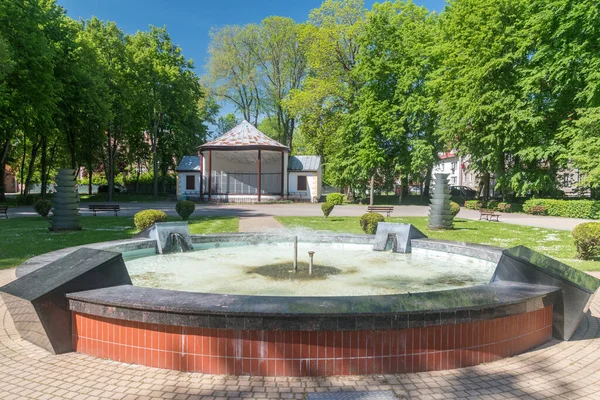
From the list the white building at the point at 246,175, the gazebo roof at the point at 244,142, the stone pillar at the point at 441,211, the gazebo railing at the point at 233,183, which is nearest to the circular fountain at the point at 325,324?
the stone pillar at the point at 441,211

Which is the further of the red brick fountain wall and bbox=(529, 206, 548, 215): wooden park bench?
bbox=(529, 206, 548, 215): wooden park bench

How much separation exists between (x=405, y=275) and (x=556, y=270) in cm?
284

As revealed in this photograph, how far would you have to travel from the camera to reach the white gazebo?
36062 mm

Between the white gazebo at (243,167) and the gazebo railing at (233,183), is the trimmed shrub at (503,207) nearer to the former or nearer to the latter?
the white gazebo at (243,167)

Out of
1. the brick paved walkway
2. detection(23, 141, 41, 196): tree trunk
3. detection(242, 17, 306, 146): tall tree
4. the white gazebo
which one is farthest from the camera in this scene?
detection(242, 17, 306, 146): tall tree

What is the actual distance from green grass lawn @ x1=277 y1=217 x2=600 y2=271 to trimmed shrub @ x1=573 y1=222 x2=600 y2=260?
24cm

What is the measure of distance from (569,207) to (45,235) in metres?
29.9

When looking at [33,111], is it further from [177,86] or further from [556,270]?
[556,270]

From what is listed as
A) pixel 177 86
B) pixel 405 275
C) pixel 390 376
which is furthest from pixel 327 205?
pixel 177 86

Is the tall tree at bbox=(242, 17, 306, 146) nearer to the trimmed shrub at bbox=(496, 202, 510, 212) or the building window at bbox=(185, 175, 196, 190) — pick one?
the building window at bbox=(185, 175, 196, 190)

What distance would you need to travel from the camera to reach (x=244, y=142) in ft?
119

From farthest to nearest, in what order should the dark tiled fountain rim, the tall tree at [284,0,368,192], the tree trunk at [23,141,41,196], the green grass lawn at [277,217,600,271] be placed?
the tall tree at [284,0,368,192], the tree trunk at [23,141,41,196], the green grass lawn at [277,217,600,271], the dark tiled fountain rim

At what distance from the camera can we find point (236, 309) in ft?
11.8

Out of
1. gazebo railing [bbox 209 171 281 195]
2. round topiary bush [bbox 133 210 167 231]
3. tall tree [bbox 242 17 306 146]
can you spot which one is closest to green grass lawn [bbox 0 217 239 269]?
round topiary bush [bbox 133 210 167 231]
